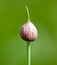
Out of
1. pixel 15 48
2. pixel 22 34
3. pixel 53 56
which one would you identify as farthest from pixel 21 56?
pixel 22 34

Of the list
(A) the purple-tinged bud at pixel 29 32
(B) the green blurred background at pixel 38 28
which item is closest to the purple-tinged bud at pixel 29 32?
(A) the purple-tinged bud at pixel 29 32

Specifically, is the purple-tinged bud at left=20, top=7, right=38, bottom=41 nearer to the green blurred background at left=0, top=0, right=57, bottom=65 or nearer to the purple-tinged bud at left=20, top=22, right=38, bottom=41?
the purple-tinged bud at left=20, top=22, right=38, bottom=41

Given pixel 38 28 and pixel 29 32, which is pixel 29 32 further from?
pixel 38 28

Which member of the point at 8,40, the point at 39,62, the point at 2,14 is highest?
the point at 2,14

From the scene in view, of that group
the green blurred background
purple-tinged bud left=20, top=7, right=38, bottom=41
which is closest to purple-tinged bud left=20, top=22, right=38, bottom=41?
purple-tinged bud left=20, top=7, right=38, bottom=41

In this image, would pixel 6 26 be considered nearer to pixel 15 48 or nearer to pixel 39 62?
pixel 15 48

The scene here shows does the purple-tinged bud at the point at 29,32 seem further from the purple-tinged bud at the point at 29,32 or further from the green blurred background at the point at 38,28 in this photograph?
the green blurred background at the point at 38,28

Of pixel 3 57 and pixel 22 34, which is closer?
pixel 22 34

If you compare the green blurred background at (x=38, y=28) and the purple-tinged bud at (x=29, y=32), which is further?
the green blurred background at (x=38, y=28)

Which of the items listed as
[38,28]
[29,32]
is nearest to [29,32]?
[29,32]
